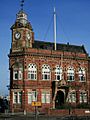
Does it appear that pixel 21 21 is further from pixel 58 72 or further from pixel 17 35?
pixel 58 72

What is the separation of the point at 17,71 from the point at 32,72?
9.76 feet

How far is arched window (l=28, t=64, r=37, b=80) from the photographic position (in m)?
63.0

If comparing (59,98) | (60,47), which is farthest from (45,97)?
(60,47)

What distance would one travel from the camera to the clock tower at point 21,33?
63.9 metres

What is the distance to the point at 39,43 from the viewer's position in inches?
2721

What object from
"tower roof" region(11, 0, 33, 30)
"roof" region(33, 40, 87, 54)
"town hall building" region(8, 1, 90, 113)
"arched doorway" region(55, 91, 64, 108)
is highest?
"tower roof" region(11, 0, 33, 30)

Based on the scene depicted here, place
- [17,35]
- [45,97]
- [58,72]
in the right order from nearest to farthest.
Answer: [45,97]
[17,35]
[58,72]

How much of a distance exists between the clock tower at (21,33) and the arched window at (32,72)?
402 centimetres

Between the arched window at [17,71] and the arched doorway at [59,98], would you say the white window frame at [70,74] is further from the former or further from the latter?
the arched window at [17,71]

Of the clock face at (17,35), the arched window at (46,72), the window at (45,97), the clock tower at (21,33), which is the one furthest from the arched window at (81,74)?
the clock face at (17,35)

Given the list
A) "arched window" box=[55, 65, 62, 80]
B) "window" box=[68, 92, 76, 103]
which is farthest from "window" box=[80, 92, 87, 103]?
"arched window" box=[55, 65, 62, 80]

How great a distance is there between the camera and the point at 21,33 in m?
64.1

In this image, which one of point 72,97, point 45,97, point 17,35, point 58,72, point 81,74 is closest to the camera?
point 45,97

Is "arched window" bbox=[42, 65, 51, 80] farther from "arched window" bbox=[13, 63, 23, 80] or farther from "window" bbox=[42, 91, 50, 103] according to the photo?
"arched window" bbox=[13, 63, 23, 80]
